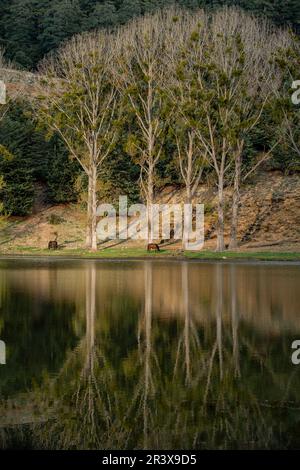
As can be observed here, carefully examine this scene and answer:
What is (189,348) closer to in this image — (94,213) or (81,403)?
(81,403)

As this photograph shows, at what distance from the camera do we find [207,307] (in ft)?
75.0

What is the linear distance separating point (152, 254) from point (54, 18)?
223ft

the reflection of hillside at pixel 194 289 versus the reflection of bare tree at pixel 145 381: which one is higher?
the reflection of hillside at pixel 194 289

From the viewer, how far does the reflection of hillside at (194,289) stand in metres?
21.0

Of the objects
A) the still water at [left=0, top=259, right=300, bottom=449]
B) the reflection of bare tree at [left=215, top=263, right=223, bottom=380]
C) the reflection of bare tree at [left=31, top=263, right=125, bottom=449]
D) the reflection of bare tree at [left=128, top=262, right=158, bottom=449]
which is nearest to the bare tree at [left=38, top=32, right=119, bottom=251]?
the reflection of bare tree at [left=215, top=263, right=223, bottom=380]

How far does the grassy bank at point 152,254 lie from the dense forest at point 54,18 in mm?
56992

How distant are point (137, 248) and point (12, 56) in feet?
208

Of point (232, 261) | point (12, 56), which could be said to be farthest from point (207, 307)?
point (12, 56)

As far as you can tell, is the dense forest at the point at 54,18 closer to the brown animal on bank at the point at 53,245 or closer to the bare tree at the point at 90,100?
the bare tree at the point at 90,100

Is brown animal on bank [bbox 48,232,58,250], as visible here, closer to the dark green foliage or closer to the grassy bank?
the grassy bank

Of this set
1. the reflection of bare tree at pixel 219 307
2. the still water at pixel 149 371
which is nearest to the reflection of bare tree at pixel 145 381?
the still water at pixel 149 371

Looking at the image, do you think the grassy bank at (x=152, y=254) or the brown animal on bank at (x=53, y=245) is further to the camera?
the brown animal on bank at (x=53, y=245)

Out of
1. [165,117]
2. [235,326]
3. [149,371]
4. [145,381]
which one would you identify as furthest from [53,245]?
[145,381]
